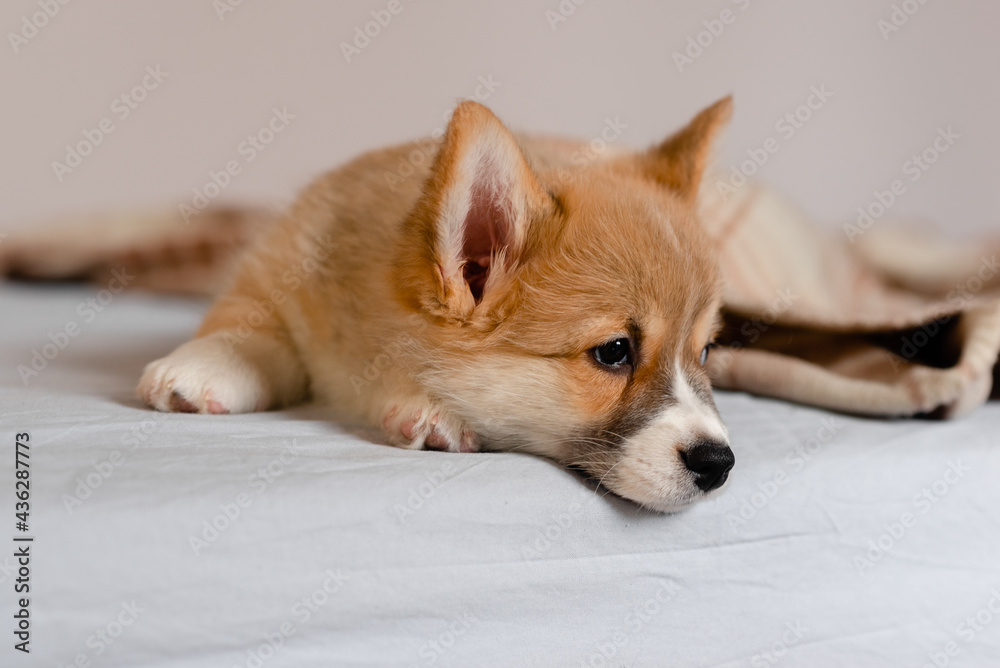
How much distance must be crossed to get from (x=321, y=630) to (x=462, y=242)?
2.85 ft

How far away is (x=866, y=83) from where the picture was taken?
16.9 feet

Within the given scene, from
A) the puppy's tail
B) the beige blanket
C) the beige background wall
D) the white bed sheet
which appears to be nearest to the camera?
the white bed sheet

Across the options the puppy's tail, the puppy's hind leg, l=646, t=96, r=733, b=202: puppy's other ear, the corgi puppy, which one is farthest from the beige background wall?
the corgi puppy

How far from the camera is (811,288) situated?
3389 mm

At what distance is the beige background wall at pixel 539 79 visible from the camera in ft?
16.7

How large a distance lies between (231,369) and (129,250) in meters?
2.72

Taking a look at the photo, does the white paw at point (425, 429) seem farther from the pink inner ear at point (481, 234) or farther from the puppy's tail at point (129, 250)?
the puppy's tail at point (129, 250)

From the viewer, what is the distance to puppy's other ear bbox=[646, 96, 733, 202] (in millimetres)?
2289

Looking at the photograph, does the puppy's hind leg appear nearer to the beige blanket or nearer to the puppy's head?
the puppy's head

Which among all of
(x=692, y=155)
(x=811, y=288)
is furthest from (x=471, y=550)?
(x=811, y=288)

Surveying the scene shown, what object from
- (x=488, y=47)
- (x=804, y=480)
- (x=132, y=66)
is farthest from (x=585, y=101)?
(x=804, y=480)

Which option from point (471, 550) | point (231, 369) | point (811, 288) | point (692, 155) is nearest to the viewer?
point (471, 550)

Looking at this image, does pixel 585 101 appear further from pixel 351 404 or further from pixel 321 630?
pixel 321 630

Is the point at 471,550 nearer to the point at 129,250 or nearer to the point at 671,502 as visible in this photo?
Result: the point at 671,502
